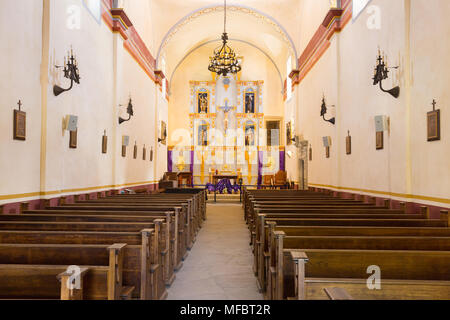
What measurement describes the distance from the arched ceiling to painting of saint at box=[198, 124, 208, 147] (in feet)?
11.0

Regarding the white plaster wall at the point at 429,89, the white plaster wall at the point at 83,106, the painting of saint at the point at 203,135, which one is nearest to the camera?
the white plaster wall at the point at 429,89

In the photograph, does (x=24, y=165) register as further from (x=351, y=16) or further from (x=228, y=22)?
(x=228, y=22)

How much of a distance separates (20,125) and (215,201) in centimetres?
998

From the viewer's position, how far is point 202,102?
19.7m

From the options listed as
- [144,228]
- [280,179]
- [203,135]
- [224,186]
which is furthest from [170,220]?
[203,135]

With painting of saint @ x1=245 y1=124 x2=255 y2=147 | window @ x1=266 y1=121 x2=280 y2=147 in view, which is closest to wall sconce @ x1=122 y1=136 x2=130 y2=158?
painting of saint @ x1=245 y1=124 x2=255 y2=147

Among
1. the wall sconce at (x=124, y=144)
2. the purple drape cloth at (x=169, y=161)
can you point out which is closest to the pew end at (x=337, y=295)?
the wall sconce at (x=124, y=144)

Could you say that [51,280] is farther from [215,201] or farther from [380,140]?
[215,201]

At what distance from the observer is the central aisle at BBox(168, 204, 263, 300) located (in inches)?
161

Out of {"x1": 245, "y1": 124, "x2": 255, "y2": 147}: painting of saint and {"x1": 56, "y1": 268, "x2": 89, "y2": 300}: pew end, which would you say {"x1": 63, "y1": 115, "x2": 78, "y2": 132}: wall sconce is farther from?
{"x1": 245, "y1": 124, "x2": 255, "y2": 147}: painting of saint

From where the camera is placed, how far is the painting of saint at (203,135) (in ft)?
63.5

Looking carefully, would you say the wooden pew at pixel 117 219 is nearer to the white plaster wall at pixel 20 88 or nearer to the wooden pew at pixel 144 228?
the wooden pew at pixel 144 228

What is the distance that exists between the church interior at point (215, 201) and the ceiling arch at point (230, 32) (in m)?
0.17
